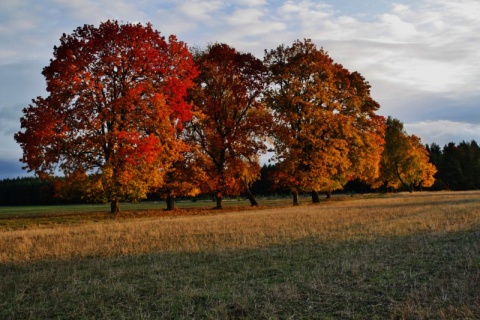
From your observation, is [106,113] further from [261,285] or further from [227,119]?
[261,285]

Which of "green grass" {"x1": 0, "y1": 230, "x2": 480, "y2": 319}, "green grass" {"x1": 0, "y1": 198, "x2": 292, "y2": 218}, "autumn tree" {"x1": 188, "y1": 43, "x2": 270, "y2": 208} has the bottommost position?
"green grass" {"x1": 0, "y1": 198, "x2": 292, "y2": 218}

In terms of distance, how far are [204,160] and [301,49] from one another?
15.2m

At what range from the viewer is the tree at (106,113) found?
26406 mm

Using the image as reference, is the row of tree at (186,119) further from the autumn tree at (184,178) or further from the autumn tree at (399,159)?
the autumn tree at (399,159)

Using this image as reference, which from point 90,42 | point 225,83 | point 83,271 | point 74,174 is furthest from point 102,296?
point 225,83

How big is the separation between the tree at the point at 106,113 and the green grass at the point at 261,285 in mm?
15896

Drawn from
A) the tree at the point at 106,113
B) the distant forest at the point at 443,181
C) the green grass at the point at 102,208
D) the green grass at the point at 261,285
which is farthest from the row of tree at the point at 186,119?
the distant forest at the point at 443,181

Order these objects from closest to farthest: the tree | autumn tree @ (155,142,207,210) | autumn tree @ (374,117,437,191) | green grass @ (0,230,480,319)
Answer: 1. green grass @ (0,230,480,319)
2. the tree
3. autumn tree @ (155,142,207,210)
4. autumn tree @ (374,117,437,191)

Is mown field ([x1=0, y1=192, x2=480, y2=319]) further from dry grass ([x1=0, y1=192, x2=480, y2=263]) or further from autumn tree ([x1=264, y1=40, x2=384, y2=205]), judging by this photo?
autumn tree ([x1=264, y1=40, x2=384, y2=205])

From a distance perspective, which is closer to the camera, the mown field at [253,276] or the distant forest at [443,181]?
the mown field at [253,276]

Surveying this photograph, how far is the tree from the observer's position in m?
26.4

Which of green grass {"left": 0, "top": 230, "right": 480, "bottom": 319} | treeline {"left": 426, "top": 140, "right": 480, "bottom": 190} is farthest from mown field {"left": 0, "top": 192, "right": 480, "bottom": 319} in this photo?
treeline {"left": 426, "top": 140, "right": 480, "bottom": 190}

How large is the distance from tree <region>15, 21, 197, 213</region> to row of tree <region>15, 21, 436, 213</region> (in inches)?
2.9

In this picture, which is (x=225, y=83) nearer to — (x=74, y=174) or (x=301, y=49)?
(x=301, y=49)
